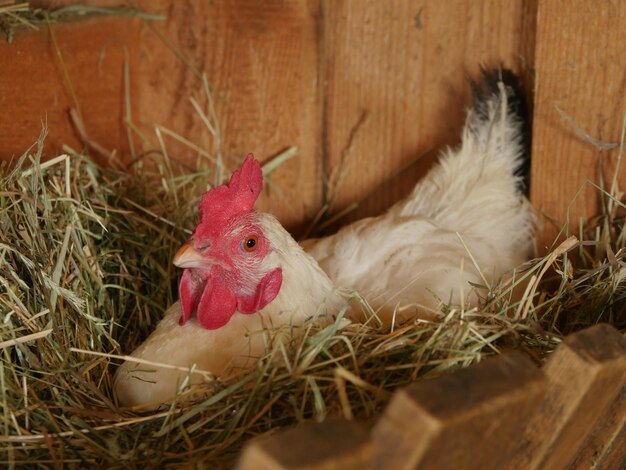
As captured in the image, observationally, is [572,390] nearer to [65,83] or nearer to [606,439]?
[606,439]

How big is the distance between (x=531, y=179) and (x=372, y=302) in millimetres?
592

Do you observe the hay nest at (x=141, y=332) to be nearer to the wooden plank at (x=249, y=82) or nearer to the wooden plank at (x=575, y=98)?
the wooden plank at (x=575, y=98)

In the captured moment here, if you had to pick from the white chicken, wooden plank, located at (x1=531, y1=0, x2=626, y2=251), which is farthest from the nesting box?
the white chicken

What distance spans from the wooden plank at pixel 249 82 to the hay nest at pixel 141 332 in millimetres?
263

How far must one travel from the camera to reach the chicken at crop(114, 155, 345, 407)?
156 centimetres

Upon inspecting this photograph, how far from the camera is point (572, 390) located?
3.51 feet

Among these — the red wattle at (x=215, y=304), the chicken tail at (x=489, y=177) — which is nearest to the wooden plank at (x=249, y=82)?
the chicken tail at (x=489, y=177)

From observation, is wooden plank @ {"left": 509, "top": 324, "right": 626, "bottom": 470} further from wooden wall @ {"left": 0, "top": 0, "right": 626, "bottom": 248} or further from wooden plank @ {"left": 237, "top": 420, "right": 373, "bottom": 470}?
wooden wall @ {"left": 0, "top": 0, "right": 626, "bottom": 248}

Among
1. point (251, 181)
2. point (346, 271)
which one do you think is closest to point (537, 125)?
point (346, 271)

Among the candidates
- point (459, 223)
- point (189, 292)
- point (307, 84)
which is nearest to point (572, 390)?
point (189, 292)

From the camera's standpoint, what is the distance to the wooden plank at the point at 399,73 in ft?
6.84

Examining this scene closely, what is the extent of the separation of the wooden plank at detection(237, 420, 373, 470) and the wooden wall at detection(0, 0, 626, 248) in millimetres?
1289

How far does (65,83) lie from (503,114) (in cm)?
121

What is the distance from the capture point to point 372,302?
179 centimetres
